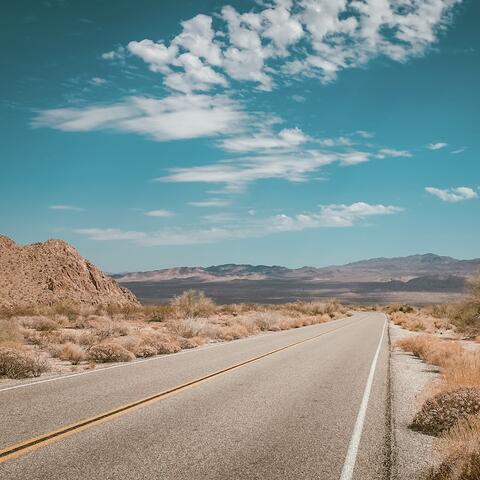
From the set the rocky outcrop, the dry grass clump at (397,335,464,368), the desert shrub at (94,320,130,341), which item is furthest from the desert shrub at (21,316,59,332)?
the dry grass clump at (397,335,464,368)

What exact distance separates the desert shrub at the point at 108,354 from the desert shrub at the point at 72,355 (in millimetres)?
315

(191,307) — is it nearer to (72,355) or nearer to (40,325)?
(40,325)

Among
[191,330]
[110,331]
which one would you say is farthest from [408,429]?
[191,330]

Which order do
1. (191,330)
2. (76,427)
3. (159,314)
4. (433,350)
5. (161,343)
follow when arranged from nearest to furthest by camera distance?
1. (76,427)
2. (161,343)
3. (433,350)
4. (191,330)
5. (159,314)

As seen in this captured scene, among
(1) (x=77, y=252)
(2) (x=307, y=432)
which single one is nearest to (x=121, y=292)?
(1) (x=77, y=252)

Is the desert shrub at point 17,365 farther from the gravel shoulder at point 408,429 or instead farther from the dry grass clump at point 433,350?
the dry grass clump at point 433,350

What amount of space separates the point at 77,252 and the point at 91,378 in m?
51.2

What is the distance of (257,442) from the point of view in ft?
25.3

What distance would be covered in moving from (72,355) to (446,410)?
12.4 m

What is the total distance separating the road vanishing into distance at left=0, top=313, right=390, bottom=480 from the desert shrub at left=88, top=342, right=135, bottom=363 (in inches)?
→ 76.1

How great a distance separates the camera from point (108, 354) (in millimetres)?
17359

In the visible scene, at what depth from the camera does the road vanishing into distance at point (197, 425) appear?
647 cm

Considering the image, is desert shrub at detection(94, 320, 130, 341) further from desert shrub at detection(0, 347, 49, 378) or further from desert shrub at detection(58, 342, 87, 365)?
desert shrub at detection(0, 347, 49, 378)

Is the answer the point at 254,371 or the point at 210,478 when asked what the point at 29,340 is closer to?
the point at 254,371
